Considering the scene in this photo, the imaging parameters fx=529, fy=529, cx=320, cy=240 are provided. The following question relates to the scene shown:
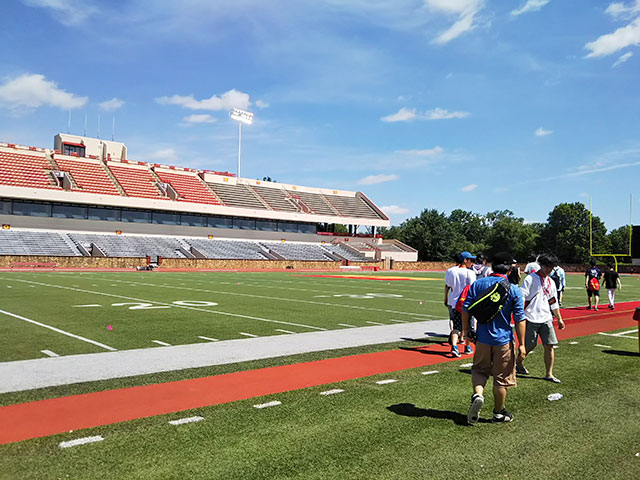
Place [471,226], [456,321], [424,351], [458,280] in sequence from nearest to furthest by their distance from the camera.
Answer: [458,280], [456,321], [424,351], [471,226]

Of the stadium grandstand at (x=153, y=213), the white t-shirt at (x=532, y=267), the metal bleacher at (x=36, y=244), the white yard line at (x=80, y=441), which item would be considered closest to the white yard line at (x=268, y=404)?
the white yard line at (x=80, y=441)

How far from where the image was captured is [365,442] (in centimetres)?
515

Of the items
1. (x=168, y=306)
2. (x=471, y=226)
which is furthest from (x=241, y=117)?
(x=471, y=226)

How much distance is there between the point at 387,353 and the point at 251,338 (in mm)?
2941

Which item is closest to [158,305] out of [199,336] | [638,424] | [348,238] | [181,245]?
[199,336]

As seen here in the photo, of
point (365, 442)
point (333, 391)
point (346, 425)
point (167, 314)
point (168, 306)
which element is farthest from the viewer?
point (168, 306)

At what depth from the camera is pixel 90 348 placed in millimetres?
9547

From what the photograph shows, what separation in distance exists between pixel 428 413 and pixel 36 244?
47.4 meters

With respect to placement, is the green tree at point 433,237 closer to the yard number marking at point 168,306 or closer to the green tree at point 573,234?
the green tree at point 573,234

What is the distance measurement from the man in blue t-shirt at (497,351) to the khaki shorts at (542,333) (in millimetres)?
2405

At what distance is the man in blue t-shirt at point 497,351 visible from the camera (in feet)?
18.9

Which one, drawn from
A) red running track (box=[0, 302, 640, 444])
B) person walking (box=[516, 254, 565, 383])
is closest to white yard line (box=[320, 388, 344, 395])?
red running track (box=[0, 302, 640, 444])

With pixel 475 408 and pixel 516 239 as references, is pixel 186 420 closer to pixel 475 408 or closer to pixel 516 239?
pixel 475 408

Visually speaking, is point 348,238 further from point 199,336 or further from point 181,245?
point 199,336
